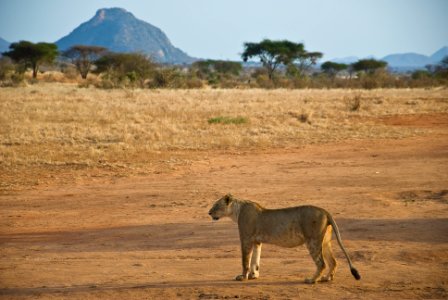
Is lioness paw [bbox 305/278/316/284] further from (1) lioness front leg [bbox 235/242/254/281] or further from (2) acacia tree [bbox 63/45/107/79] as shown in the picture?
(2) acacia tree [bbox 63/45/107/79]

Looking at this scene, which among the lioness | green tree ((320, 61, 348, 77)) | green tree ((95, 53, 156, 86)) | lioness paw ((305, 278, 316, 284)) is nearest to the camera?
the lioness

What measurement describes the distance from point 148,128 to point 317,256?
1710 cm

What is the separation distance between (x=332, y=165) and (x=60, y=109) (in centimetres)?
1720

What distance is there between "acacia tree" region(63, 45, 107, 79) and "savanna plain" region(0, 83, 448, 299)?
41917 millimetres

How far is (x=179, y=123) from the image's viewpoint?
25.3 m

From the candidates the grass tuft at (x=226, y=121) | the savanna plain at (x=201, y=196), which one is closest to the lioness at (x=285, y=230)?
the savanna plain at (x=201, y=196)

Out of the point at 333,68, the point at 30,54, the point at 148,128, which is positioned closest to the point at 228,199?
the point at 148,128

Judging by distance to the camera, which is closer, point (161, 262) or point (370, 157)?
point (161, 262)

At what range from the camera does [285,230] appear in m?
7.36

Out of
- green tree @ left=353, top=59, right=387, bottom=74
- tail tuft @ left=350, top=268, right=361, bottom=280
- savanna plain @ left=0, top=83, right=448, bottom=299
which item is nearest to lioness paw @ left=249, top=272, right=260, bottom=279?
savanna plain @ left=0, top=83, right=448, bottom=299

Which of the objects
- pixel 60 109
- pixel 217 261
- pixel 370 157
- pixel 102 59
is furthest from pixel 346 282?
pixel 102 59

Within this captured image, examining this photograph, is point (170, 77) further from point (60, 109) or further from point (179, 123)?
point (179, 123)

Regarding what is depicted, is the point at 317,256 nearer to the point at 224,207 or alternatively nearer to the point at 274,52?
the point at 224,207

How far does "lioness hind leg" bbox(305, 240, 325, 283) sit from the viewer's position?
282 inches
